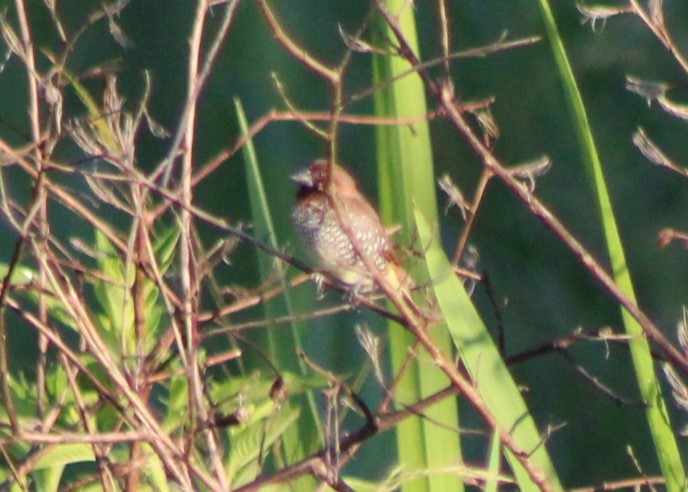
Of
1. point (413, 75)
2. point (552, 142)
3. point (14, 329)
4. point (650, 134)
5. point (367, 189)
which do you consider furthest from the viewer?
point (14, 329)

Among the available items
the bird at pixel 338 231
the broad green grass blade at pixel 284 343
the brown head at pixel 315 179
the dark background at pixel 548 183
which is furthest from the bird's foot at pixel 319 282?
the dark background at pixel 548 183

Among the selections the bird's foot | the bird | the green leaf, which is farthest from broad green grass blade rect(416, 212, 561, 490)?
the bird

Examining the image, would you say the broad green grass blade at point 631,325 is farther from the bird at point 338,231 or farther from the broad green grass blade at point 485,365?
the bird at point 338,231

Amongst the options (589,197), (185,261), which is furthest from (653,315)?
(185,261)

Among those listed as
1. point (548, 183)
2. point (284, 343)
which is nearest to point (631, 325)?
point (284, 343)

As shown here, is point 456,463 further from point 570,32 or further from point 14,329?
point 14,329

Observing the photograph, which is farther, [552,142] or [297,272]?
[552,142]

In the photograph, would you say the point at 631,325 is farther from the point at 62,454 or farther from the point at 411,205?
the point at 62,454

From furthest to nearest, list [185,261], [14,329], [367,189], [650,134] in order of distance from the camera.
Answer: [14,329] < [367,189] < [650,134] < [185,261]
